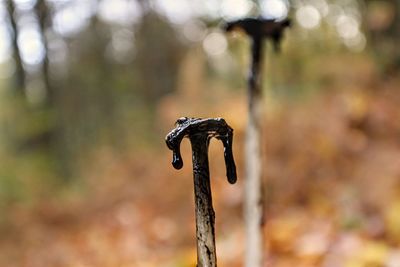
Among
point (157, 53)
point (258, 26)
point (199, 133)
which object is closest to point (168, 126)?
point (157, 53)

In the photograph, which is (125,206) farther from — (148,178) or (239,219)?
(239,219)

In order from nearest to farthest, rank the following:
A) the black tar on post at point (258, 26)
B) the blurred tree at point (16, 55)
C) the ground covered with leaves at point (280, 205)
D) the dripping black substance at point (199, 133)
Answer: the dripping black substance at point (199, 133) → the black tar on post at point (258, 26) → the ground covered with leaves at point (280, 205) → the blurred tree at point (16, 55)

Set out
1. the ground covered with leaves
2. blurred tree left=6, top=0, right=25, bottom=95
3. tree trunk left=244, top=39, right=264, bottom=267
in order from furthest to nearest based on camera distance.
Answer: blurred tree left=6, top=0, right=25, bottom=95
the ground covered with leaves
tree trunk left=244, top=39, right=264, bottom=267

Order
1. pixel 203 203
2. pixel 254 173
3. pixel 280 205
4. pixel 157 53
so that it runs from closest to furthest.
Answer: pixel 203 203 → pixel 254 173 → pixel 280 205 → pixel 157 53

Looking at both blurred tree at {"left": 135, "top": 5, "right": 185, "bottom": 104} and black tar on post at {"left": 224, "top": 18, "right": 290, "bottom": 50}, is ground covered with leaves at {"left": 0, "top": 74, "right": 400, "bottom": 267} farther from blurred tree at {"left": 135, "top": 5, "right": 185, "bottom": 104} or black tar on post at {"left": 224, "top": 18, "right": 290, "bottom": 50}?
blurred tree at {"left": 135, "top": 5, "right": 185, "bottom": 104}

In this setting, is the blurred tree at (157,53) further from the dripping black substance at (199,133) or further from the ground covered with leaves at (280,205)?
the dripping black substance at (199,133)

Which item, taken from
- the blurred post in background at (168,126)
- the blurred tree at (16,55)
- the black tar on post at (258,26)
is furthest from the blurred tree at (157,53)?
the black tar on post at (258,26)

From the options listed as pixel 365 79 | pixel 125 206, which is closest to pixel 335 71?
pixel 365 79

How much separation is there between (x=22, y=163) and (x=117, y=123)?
2.82 m

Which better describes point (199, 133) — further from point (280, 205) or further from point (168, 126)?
point (168, 126)

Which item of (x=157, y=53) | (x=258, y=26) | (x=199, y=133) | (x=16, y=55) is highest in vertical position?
(x=157, y=53)

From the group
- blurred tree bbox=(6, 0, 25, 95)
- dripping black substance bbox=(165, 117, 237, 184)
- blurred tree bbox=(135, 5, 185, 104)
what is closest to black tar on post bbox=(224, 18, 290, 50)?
dripping black substance bbox=(165, 117, 237, 184)

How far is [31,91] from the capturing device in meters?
9.55

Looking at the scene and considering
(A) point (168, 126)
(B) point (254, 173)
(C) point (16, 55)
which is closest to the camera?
(B) point (254, 173)
